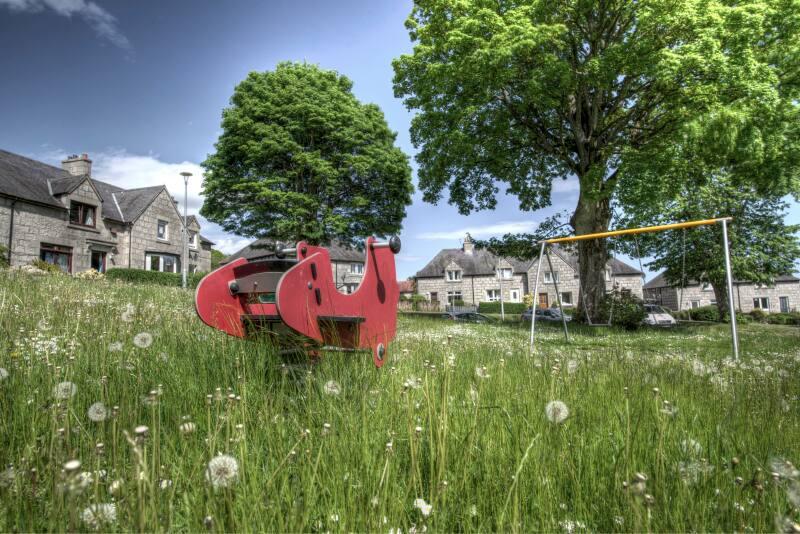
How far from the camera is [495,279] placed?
55.3 metres

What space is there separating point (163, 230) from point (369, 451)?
129 feet

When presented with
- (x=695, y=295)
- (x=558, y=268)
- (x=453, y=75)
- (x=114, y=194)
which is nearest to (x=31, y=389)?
(x=453, y=75)

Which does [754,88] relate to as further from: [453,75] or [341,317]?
[341,317]

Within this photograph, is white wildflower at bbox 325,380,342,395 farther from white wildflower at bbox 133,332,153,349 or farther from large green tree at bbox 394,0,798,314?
large green tree at bbox 394,0,798,314

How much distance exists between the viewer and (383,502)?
1.50 meters

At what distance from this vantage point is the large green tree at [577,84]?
14344 mm

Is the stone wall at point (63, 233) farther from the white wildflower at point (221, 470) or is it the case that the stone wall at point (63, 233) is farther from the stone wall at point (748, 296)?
the stone wall at point (748, 296)

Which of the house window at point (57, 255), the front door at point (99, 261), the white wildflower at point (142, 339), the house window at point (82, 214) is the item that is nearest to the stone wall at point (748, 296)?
the front door at point (99, 261)

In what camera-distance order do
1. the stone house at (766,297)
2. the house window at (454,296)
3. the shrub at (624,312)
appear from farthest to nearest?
the house window at (454,296), the stone house at (766,297), the shrub at (624,312)

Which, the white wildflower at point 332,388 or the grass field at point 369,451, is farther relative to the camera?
the white wildflower at point 332,388

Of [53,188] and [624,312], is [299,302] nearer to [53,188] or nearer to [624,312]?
[624,312]

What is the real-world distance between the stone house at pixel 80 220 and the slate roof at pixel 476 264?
1248 inches

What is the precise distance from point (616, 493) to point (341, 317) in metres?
2.25

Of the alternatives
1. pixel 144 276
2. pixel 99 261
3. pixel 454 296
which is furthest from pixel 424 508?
pixel 454 296
